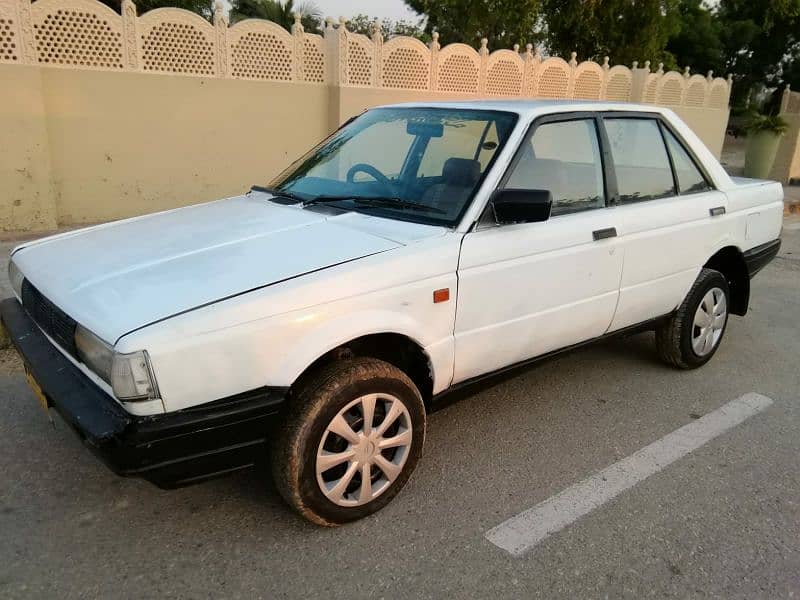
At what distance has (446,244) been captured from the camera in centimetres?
280

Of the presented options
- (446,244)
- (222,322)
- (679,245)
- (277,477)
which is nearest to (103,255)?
(222,322)

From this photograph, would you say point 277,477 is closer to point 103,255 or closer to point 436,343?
point 436,343

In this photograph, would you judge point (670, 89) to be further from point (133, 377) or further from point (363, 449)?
point (133, 377)

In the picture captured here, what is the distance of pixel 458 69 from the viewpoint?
428 inches

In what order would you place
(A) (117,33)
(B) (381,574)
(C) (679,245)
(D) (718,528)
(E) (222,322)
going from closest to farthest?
1. (E) (222,322)
2. (B) (381,574)
3. (D) (718,528)
4. (C) (679,245)
5. (A) (117,33)

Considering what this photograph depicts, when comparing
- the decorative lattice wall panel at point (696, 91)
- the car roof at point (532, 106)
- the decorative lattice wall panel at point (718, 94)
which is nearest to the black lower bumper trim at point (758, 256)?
the car roof at point (532, 106)

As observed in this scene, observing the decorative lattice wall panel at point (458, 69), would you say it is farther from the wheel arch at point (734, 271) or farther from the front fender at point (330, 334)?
the front fender at point (330, 334)

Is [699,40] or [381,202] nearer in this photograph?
[381,202]

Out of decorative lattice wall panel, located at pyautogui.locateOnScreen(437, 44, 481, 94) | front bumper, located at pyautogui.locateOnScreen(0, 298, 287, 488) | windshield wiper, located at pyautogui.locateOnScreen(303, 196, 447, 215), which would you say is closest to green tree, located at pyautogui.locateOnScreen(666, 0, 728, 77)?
decorative lattice wall panel, located at pyautogui.locateOnScreen(437, 44, 481, 94)

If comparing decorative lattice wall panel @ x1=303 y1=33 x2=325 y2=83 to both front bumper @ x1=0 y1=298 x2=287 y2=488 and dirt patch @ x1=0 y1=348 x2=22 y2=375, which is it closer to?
dirt patch @ x1=0 y1=348 x2=22 y2=375

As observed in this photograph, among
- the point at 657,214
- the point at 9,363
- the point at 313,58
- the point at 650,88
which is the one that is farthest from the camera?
the point at 650,88

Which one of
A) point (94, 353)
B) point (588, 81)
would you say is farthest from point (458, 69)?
point (94, 353)

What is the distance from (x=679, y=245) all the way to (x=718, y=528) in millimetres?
1799

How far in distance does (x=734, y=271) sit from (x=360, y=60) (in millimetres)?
6763
